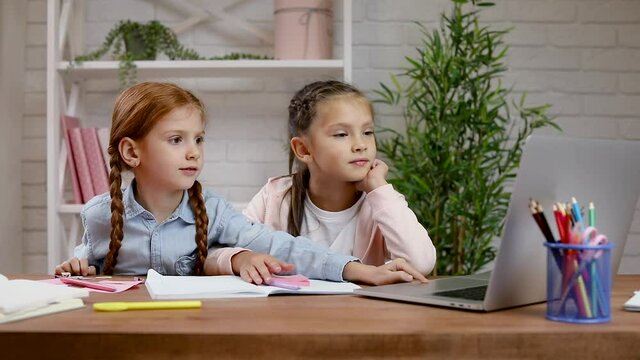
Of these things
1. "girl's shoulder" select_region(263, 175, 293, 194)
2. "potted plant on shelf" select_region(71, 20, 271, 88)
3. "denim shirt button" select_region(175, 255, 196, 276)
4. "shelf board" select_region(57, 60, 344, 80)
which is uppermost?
"potted plant on shelf" select_region(71, 20, 271, 88)

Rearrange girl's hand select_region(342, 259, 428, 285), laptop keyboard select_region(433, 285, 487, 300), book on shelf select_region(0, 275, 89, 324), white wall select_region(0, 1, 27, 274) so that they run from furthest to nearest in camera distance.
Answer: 1. white wall select_region(0, 1, 27, 274)
2. girl's hand select_region(342, 259, 428, 285)
3. laptop keyboard select_region(433, 285, 487, 300)
4. book on shelf select_region(0, 275, 89, 324)

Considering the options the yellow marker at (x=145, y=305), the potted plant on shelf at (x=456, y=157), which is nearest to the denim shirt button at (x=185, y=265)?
the yellow marker at (x=145, y=305)

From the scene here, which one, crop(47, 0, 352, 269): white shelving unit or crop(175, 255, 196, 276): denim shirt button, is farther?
crop(47, 0, 352, 269): white shelving unit

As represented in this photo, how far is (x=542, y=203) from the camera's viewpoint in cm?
104

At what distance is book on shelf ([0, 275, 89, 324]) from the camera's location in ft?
3.20

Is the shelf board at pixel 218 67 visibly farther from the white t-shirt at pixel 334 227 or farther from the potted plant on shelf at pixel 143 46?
the white t-shirt at pixel 334 227

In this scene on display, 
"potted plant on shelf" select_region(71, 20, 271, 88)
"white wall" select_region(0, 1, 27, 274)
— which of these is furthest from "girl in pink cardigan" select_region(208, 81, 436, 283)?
"white wall" select_region(0, 1, 27, 274)

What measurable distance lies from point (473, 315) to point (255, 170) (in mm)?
2208

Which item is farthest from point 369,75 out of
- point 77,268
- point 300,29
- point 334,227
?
point 77,268

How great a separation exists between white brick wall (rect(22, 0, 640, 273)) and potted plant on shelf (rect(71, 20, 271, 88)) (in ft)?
0.67

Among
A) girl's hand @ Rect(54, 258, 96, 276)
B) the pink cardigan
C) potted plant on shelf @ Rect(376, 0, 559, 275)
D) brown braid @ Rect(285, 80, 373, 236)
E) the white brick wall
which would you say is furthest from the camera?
the white brick wall

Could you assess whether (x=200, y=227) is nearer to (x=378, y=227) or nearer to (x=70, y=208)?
(x=378, y=227)

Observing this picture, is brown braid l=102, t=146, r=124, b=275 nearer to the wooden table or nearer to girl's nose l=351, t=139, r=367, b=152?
girl's nose l=351, t=139, r=367, b=152

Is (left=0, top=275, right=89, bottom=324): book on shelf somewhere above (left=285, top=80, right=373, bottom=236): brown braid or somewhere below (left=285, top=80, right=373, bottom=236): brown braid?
below
